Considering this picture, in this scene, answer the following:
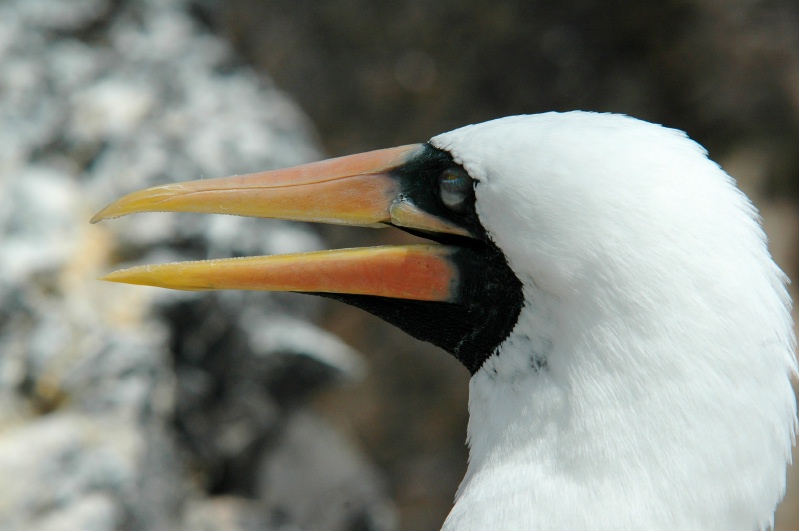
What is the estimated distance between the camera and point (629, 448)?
1901mm

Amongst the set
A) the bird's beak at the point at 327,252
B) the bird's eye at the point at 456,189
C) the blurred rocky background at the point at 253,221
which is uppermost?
the bird's eye at the point at 456,189

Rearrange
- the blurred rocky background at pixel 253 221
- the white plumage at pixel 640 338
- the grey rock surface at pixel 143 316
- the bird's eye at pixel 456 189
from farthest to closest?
1. the blurred rocky background at pixel 253 221
2. the grey rock surface at pixel 143 316
3. the bird's eye at pixel 456 189
4. the white plumage at pixel 640 338

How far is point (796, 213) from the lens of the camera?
7254 mm

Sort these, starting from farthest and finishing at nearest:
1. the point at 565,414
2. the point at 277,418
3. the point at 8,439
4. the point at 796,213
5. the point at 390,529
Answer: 1. the point at 796,213
2. the point at 390,529
3. the point at 277,418
4. the point at 8,439
5. the point at 565,414

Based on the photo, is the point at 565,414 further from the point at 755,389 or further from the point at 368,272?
the point at 368,272

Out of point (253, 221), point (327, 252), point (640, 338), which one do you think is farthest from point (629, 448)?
point (253, 221)

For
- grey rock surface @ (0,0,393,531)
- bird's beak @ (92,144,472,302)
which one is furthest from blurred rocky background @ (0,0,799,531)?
bird's beak @ (92,144,472,302)

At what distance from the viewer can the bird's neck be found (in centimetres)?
185

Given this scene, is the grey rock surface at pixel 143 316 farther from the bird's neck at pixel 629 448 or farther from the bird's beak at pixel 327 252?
the bird's neck at pixel 629 448

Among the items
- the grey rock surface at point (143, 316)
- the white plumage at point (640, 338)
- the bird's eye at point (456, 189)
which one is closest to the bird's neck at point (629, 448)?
the white plumage at point (640, 338)

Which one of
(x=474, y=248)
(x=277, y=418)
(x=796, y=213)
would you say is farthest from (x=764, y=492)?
(x=796, y=213)

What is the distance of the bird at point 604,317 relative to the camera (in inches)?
73.1

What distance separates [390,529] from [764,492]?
4.47 metres

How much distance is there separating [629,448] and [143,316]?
3.28m
